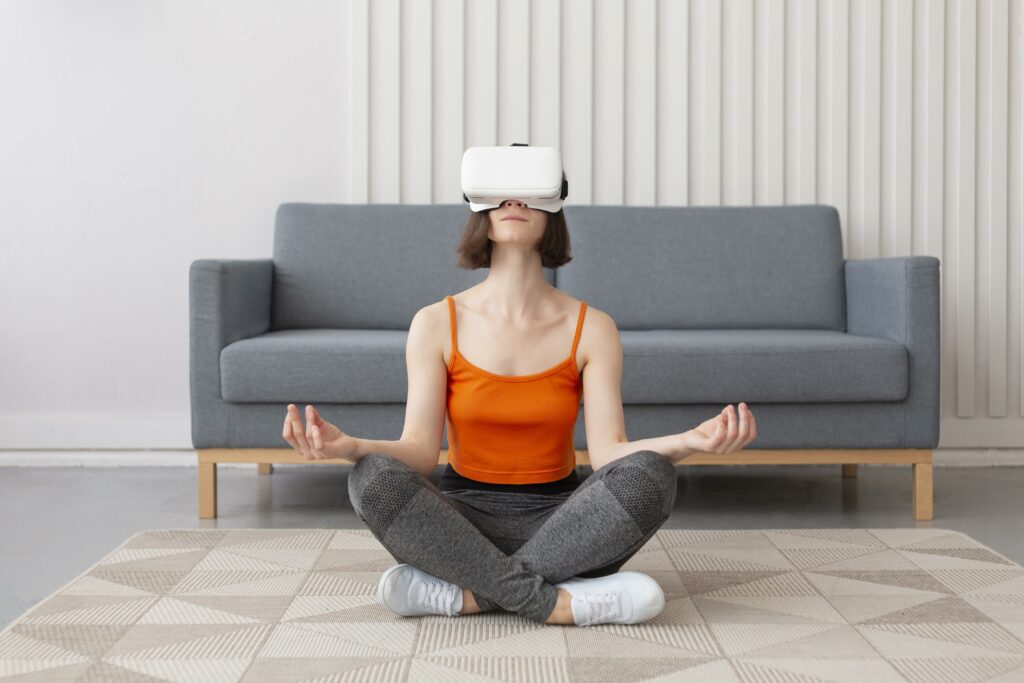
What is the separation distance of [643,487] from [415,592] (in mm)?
461

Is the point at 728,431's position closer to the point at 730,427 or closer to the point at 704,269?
the point at 730,427

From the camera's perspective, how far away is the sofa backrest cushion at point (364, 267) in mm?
3477

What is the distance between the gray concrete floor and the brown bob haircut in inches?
43.5

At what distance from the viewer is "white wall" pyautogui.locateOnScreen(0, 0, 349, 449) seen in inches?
152

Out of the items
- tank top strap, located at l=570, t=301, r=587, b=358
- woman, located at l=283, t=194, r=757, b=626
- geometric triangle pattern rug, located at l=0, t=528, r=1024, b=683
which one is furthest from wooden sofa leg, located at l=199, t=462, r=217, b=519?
tank top strap, located at l=570, t=301, r=587, b=358

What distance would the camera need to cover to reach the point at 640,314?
3.46 meters

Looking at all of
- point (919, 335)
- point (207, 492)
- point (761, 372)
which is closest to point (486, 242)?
point (761, 372)

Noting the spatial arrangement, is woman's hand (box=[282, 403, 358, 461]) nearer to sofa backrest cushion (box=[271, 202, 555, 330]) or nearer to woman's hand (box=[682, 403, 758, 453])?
woman's hand (box=[682, 403, 758, 453])

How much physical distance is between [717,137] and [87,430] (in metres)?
2.55

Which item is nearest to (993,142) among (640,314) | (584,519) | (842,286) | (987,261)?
(987,261)

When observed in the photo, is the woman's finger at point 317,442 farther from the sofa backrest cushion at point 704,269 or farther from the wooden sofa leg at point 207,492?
the sofa backrest cushion at point 704,269

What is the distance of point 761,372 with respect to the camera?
2.89 metres

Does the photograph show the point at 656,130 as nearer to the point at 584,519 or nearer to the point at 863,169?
the point at 863,169

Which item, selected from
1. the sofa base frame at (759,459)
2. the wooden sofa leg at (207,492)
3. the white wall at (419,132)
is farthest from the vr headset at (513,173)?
Result: the white wall at (419,132)
